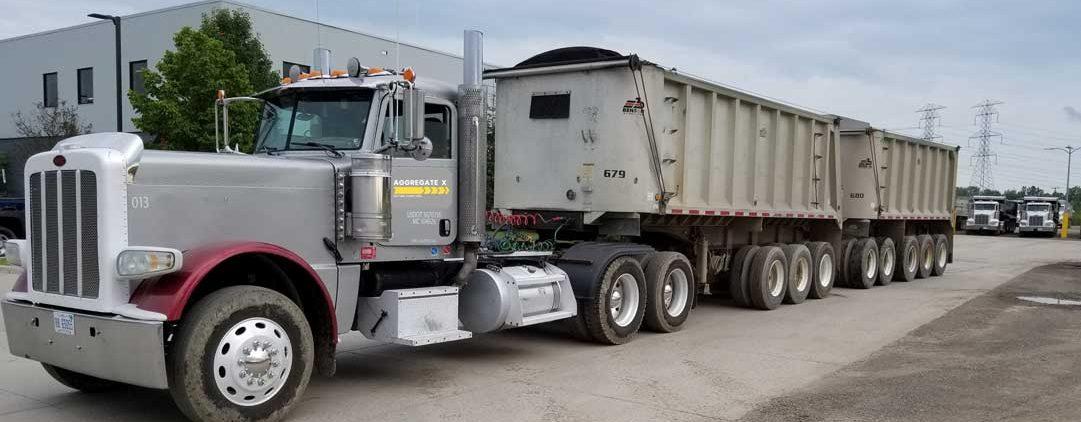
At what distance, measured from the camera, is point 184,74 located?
18.4 metres

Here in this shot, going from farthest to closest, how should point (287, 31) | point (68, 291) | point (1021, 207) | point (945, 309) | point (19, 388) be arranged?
1. point (1021, 207)
2. point (287, 31)
3. point (945, 309)
4. point (19, 388)
5. point (68, 291)

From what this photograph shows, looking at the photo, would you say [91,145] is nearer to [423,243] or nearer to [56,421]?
[56,421]

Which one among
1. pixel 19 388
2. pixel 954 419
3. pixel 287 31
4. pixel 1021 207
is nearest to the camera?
pixel 954 419

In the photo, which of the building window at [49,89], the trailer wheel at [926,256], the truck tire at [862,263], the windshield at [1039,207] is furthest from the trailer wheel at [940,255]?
the windshield at [1039,207]

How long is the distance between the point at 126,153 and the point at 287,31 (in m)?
26.6

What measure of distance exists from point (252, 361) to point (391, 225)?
170 cm

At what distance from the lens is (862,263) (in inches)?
642

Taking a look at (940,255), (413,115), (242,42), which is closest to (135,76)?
(242,42)

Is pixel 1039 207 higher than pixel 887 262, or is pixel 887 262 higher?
pixel 1039 207

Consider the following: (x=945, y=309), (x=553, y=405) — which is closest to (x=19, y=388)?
(x=553, y=405)

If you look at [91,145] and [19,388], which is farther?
[19,388]

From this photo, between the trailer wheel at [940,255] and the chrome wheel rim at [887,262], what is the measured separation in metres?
3.09

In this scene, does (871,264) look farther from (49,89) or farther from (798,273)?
(49,89)

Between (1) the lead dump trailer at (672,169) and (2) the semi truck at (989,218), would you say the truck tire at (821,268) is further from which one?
(2) the semi truck at (989,218)
